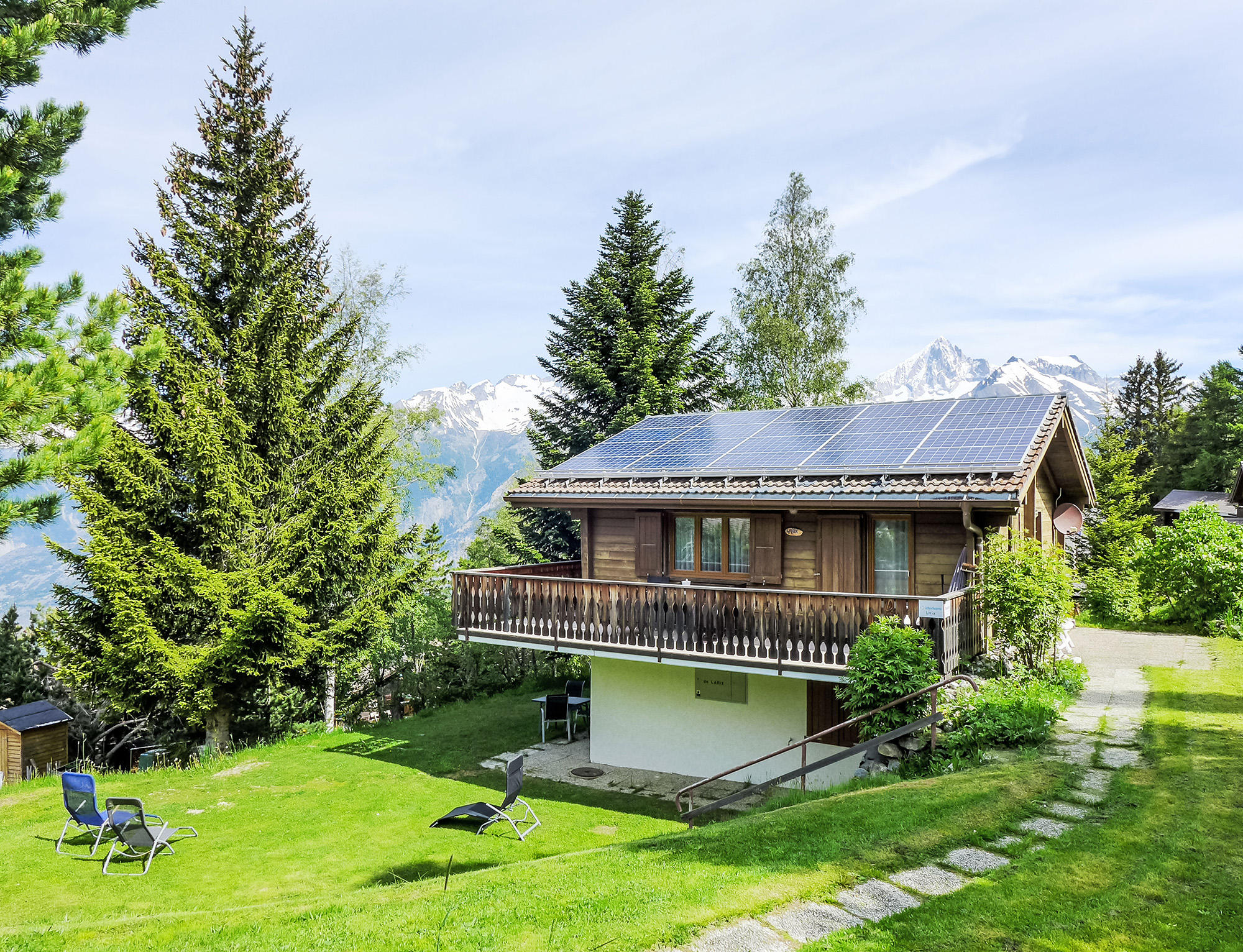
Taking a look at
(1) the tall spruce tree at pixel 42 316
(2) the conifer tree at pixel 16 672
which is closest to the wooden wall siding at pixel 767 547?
(1) the tall spruce tree at pixel 42 316

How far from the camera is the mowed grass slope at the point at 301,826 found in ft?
29.6

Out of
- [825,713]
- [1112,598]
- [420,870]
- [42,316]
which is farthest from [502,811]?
[1112,598]

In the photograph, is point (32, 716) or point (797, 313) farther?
point (797, 313)

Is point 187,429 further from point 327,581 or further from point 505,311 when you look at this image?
point 505,311

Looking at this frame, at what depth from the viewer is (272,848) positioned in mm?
10648

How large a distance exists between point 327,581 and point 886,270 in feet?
75.7

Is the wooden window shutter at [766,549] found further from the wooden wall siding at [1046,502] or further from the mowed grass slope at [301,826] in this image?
the wooden wall siding at [1046,502]

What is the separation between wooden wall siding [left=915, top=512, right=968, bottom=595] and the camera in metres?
12.2

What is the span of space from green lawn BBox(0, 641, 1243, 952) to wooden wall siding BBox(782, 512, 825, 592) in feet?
15.1

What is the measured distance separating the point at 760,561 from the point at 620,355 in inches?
534

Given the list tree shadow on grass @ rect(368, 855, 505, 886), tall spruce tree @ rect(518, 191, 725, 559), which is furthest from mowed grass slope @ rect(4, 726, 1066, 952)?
tall spruce tree @ rect(518, 191, 725, 559)

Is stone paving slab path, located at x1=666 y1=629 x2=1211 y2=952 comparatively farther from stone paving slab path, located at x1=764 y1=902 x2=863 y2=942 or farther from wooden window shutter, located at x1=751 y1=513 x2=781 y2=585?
wooden window shutter, located at x1=751 y1=513 x2=781 y2=585

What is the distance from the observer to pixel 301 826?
458 inches

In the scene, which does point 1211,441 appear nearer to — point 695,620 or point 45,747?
point 695,620
